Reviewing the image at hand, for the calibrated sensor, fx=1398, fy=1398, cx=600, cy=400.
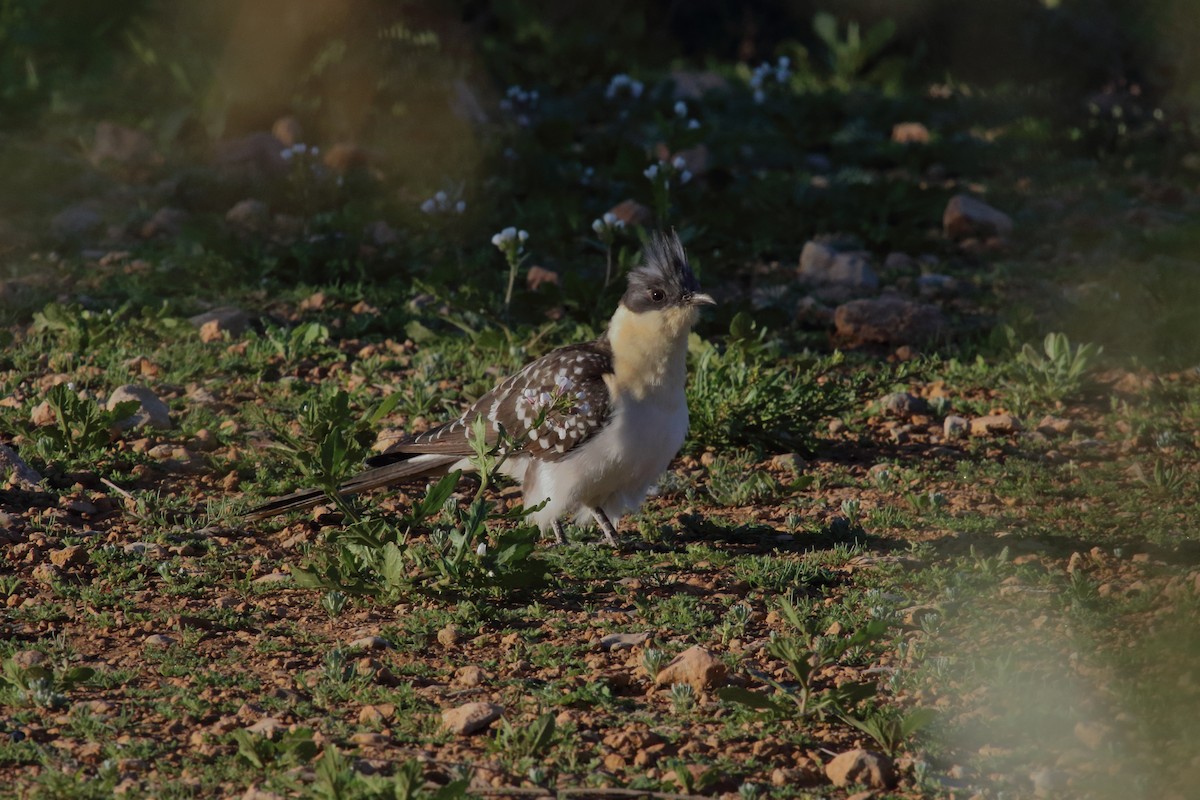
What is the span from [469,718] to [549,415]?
1.87 metres

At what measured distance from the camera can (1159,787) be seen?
3857 millimetres

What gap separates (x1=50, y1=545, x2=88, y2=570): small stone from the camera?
5.47 metres

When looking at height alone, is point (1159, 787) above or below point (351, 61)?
below

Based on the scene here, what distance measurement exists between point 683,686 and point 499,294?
462 cm

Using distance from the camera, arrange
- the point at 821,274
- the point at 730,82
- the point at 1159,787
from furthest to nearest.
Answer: the point at 730,82, the point at 821,274, the point at 1159,787

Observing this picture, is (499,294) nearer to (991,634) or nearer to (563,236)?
(563,236)

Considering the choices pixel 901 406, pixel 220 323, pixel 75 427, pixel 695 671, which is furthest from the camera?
pixel 220 323

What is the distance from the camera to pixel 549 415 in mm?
5910

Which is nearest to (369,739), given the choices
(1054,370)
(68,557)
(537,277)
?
(68,557)

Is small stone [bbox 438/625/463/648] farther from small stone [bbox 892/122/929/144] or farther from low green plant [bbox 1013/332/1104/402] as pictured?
small stone [bbox 892/122/929/144]

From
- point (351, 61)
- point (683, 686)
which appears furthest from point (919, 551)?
point (351, 61)

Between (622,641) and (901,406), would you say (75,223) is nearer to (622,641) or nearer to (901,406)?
(901,406)

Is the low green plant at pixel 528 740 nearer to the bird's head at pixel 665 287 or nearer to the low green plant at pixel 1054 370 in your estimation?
the bird's head at pixel 665 287

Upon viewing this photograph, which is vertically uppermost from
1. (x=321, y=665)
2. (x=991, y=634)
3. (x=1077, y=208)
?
(x=1077, y=208)
